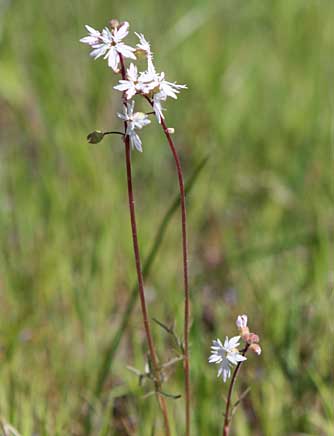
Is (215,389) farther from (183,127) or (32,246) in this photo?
(183,127)

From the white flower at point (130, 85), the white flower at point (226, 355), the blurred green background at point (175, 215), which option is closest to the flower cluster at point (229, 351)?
the white flower at point (226, 355)

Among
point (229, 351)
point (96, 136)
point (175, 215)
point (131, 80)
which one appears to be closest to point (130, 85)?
point (131, 80)

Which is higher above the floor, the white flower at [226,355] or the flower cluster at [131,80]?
the flower cluster at [131,80]

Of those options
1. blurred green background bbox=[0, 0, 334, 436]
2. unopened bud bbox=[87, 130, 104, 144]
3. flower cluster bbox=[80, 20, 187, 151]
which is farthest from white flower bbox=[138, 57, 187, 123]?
blurred green background bbox=[0, 0, 334, 436]

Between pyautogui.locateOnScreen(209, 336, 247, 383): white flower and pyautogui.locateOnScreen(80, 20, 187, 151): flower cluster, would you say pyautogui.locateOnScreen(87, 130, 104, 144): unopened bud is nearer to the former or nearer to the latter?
pyautogui.locateOnScreen(80, 20, 187, 151): flower cluster

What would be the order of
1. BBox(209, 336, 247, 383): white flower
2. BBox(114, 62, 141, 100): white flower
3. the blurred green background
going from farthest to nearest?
the blurred green background → BBox(209, 336, 247, 383): white flower → BBox(114, 62, 141, 100): white flower

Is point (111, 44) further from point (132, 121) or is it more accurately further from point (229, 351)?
point (229, 351)

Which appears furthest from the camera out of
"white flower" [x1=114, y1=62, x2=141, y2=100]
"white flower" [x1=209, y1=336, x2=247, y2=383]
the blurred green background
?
the blurred green background

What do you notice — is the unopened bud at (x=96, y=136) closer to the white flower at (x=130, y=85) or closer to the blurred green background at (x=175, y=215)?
the white flower at (x=130, y=85)
